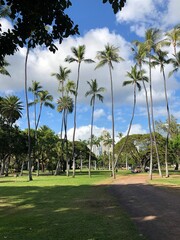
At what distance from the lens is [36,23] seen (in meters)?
4.91

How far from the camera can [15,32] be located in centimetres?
488

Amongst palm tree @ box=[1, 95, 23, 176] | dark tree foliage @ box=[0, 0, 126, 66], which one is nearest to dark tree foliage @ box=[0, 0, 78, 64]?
dark tree foliage @ box=[0, 0, 126, 66]

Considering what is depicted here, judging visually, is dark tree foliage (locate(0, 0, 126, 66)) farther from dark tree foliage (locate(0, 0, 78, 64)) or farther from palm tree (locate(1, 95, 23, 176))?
palm tree (locate(1, 95, 23, 176))

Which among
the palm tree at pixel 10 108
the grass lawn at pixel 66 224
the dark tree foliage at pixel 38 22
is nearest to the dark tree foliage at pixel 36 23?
the dark tree foliage at pixel 38 22

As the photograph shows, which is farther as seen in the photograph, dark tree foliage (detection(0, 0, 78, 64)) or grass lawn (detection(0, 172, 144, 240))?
grass lawn (detection(0, 172, 144, 240))

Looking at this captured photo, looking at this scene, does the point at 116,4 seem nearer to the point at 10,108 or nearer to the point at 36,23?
the point at 36,23

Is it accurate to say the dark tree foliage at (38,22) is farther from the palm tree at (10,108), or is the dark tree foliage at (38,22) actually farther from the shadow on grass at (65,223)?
the palm tree at (10,108)

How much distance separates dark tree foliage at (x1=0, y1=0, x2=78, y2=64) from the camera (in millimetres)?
4633

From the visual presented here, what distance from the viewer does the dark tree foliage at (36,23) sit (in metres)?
4.63

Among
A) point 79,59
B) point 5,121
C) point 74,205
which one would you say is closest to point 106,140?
point 5,121

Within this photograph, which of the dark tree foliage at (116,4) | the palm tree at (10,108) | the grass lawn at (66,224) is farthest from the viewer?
the palm tree at (10,108)

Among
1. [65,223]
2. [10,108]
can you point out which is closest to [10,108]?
[10,108]

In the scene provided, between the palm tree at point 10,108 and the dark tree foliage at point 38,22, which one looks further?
the palm tree at point 10,108

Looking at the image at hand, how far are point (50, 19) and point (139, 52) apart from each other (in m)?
34.0
